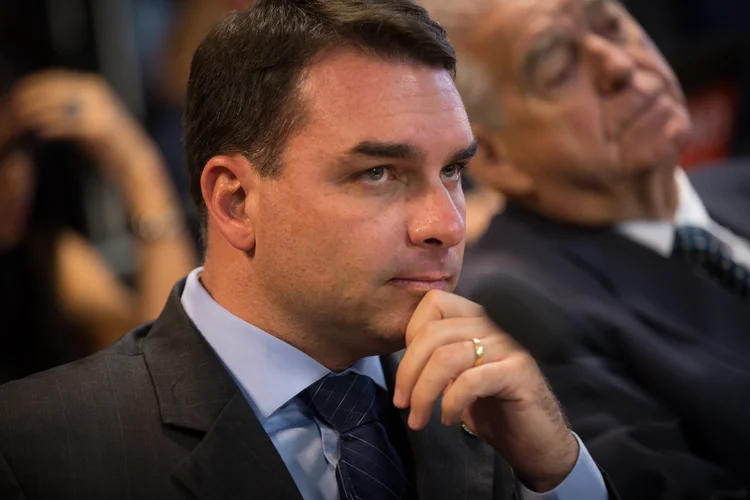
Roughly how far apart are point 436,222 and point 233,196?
202 mm

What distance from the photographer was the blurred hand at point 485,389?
84 centimetres

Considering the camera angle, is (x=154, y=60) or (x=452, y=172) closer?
(x=452, y=172)

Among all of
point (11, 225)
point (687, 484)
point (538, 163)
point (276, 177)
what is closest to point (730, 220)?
point (538, 163)

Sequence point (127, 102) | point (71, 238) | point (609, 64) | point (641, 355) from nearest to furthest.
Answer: point (641, 355) < point (609, 64) < point (71, 238) < point (127, 102)

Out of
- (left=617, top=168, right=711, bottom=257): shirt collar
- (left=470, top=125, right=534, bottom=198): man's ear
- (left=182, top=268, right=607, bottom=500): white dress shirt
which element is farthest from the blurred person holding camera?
(left=617, top=168, right=711, bottom=257): shirt collar

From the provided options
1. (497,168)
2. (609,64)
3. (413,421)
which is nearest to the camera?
(413,421)

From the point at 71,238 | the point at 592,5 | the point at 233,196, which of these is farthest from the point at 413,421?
the point at 71,238

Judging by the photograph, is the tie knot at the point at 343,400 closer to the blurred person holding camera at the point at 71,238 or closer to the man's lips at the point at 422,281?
the man's lips at the point at 422,281

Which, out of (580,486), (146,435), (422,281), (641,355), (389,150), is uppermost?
(389,150)

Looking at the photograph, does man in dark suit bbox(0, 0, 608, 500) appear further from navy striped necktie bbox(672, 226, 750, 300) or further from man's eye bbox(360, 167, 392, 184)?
navy striped necktie bbox(672, 226, 750, 300)

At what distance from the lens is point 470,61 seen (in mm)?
1632

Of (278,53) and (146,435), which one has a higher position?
(278,53)

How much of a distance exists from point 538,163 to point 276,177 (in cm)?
83

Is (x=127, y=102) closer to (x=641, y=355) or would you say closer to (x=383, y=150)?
(x=641, y=355)
